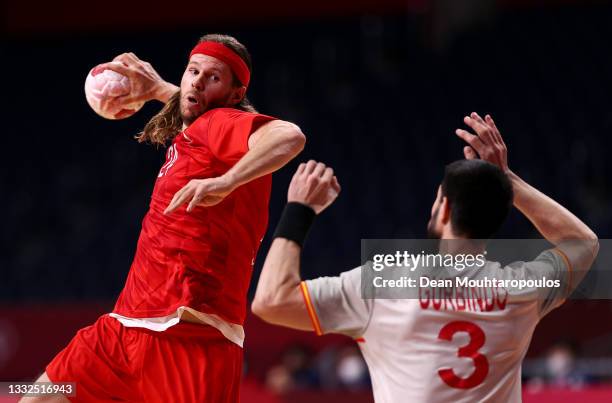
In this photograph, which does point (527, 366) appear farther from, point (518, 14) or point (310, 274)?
point (518, 14)

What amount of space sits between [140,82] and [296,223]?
2.16 meters

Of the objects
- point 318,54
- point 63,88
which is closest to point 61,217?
point 63,88

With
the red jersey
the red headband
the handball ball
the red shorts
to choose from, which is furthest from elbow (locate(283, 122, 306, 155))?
the handball ball

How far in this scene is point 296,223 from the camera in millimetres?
2613

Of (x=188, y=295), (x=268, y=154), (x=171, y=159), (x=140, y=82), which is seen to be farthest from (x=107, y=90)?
(x=268, y=154)

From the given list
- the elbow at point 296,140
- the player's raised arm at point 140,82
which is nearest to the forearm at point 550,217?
the elbow at point 296,140

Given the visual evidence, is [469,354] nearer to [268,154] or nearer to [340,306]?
[340,306]

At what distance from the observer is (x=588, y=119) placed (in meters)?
13.0

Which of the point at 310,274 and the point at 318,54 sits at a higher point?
the point at 318,54

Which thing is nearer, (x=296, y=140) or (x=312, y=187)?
(x=312, y=187)

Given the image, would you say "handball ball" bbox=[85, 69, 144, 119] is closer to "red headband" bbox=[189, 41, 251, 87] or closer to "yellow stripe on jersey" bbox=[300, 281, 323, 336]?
"red headband" bbox=[189, 41, 251, 87]

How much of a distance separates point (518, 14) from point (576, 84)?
2.46m

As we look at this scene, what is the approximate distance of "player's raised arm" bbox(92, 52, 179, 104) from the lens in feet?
14.7

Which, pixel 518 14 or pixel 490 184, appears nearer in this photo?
pixel 490 184
